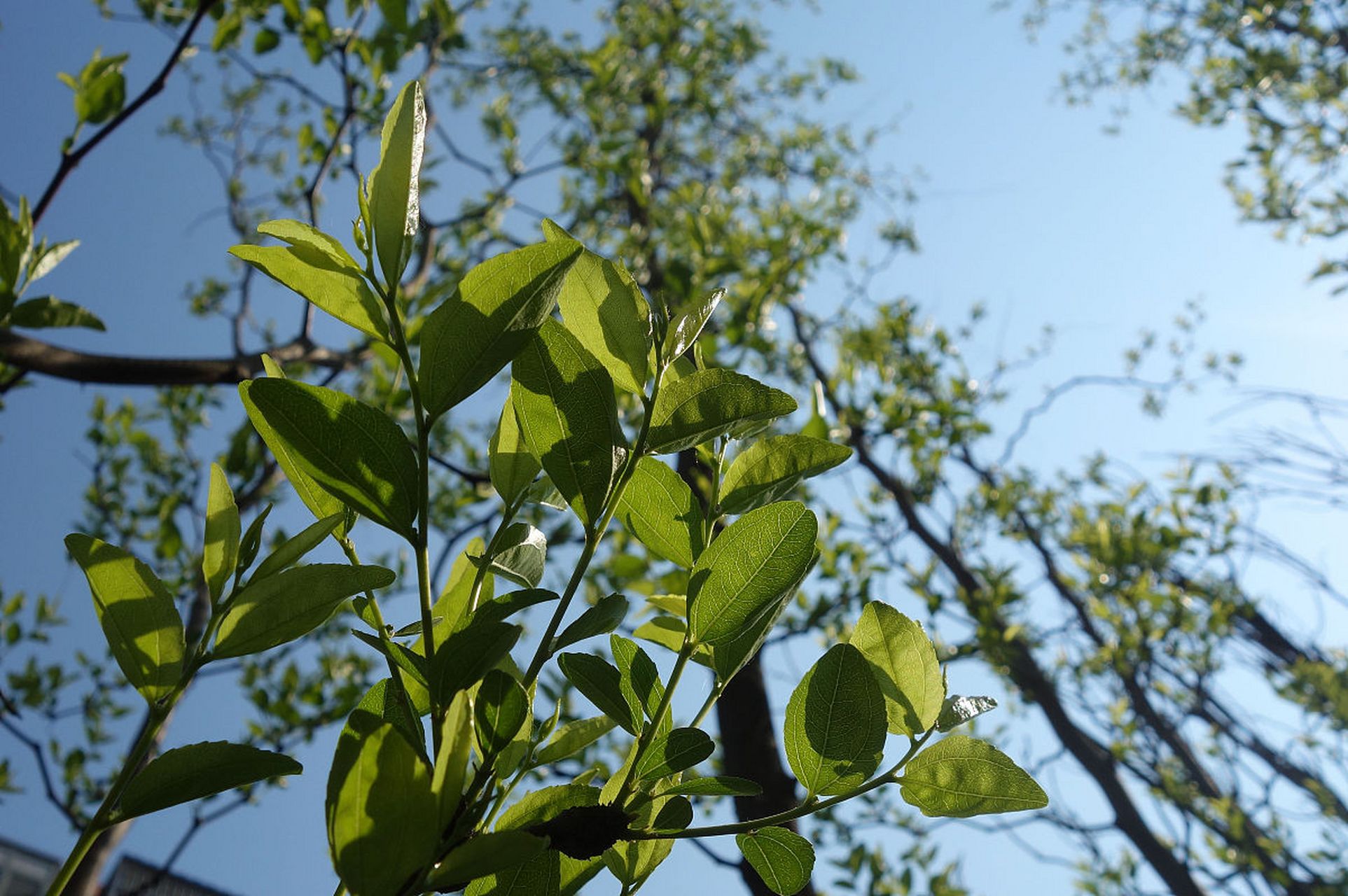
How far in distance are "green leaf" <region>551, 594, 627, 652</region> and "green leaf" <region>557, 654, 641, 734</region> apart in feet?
0.04

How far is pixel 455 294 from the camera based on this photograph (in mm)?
354

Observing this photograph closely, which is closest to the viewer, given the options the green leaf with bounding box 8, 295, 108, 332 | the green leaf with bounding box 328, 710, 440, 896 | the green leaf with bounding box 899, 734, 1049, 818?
the green leaf with bounding box 328, 710, 440, 896

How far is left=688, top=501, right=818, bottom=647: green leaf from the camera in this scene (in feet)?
1.28

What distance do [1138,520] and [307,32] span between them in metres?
3.26

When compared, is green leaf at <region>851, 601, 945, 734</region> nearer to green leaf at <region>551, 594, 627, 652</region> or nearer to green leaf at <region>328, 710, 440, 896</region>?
green leaf at <region>551, 594, 627, 652</region>

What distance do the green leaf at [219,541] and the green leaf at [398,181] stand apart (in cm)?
15

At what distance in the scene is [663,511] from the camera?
0.44 metres

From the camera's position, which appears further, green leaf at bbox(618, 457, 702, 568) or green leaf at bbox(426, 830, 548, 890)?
green leaf at bbox(618, 457, 702, 568)

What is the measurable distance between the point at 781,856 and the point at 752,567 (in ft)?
0.50

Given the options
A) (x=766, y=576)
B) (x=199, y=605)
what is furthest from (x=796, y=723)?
(x=199, y=605)

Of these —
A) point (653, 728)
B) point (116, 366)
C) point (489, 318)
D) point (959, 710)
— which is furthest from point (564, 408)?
point (116, 366)

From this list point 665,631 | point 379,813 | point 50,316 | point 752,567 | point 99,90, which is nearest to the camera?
point 379,813

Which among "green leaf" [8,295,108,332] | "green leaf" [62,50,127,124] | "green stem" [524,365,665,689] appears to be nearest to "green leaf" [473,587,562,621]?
"green stem" [524,365,665,689]

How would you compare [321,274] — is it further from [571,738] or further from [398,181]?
[571,738]
